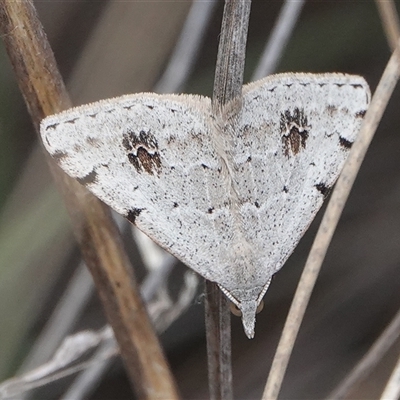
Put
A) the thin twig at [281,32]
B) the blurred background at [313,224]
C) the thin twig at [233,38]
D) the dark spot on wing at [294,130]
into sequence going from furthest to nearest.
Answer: the blurred background at [313,224] → the thin twig at [281,32] → the dark spot on wing at [294,130] → the thin twig at [233,38]

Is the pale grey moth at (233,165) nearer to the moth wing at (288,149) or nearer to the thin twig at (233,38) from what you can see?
the moth wing at (288,149)

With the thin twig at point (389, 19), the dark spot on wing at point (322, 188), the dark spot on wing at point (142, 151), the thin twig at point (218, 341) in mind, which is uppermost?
the thin twig at point (389, 19)

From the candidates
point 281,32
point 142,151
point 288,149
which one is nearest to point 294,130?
point 288,149

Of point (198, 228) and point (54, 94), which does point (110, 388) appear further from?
point (54, 94)

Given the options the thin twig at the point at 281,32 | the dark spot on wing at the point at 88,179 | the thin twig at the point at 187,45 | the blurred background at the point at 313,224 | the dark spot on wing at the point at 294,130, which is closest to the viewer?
the dark spot on wing at the point at 88,179

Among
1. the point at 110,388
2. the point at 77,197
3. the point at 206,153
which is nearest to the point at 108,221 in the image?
the point at 77,197

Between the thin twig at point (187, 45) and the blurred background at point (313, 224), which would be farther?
the blurred background at point (313, 224)

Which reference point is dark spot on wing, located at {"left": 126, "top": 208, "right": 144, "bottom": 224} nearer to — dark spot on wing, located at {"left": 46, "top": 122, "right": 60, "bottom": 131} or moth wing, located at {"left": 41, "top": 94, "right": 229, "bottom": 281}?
moth wing, located at {"left": 41, "top": 94, "right": 229, "bottom": 281}

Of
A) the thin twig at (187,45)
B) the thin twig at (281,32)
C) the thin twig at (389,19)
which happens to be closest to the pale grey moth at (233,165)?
the thin twig at (389,19)
